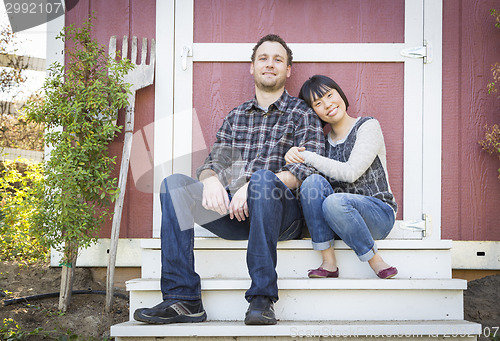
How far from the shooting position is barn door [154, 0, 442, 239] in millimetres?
2727

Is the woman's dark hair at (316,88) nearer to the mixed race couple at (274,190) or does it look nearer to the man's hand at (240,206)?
the mixed race couple at (274,190)

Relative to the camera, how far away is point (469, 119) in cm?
277

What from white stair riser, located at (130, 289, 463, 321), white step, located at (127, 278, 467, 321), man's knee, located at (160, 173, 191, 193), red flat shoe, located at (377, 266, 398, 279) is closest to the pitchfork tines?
A: man's knee, located at (160, 173, 191, 193)

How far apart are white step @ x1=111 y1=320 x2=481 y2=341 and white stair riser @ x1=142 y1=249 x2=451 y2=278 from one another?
320mm

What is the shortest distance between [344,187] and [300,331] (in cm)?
76

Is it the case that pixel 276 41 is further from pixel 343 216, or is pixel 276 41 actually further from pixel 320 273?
pixel 320 273

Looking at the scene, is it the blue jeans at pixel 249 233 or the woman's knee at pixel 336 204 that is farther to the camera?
the woman's knee at pixel 336 204

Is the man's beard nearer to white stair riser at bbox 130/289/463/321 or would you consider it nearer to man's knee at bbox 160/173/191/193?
man's knee at bbox 160/173/191/193

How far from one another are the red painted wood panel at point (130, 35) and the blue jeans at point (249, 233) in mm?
768

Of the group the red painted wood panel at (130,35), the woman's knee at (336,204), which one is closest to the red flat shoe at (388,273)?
the woman's knee at (336,204)

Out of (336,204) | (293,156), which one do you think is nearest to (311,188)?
(336,204)

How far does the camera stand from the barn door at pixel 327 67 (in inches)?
107

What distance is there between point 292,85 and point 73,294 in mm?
1680

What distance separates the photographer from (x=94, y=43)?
2.55 metres
